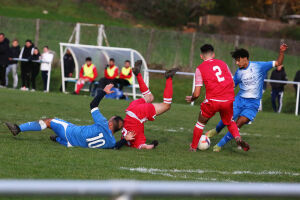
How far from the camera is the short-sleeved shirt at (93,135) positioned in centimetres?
866

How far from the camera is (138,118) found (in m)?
9.62

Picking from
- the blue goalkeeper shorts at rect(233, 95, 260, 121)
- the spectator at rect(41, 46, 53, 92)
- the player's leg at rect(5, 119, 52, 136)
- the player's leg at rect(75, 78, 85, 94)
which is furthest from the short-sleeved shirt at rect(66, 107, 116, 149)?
the spectator at rect(41, 46, 53, 92)

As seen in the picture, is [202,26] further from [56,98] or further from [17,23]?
[56,98]

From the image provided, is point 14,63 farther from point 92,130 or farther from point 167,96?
point 92,130

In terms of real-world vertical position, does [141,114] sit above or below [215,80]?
below

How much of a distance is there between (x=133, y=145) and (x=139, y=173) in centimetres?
302

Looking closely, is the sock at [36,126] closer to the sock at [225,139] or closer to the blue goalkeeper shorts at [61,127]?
the blue goalkeeper shorts at [61,127]

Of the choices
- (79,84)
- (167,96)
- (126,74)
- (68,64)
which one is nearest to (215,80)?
(167,96)

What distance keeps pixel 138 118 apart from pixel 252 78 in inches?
85.7

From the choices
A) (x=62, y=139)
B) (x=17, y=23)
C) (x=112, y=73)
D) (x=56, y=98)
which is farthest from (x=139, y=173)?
(x=17, y=23)

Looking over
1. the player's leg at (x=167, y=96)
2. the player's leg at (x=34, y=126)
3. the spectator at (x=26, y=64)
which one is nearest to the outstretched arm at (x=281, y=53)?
the player's leg at (x=167, y=96)

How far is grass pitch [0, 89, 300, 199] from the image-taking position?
6.74 m

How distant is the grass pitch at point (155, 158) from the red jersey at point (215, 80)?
0.96 m

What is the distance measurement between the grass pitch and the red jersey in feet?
3.15
